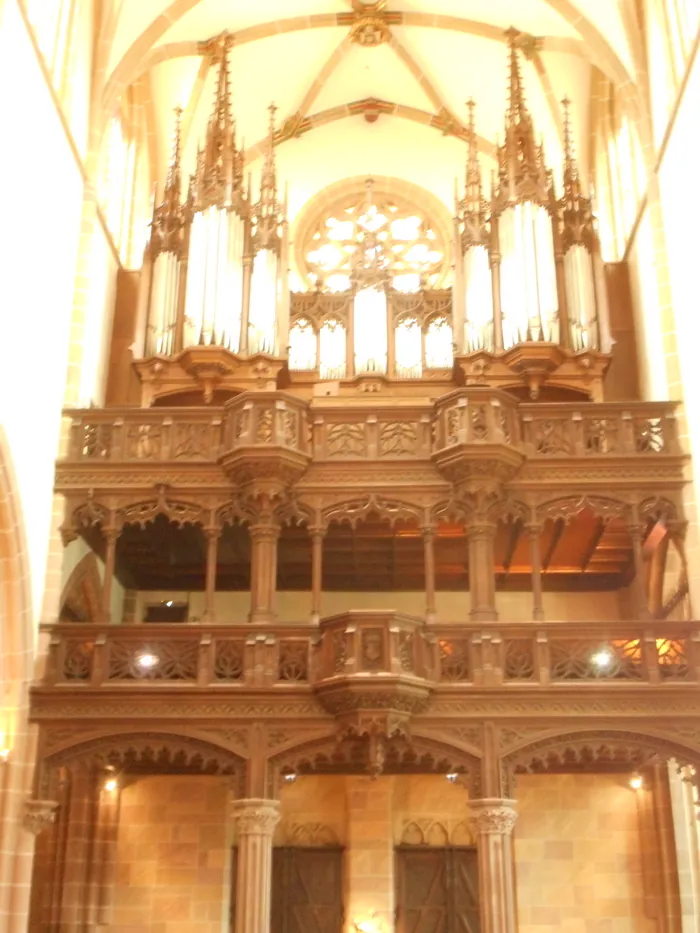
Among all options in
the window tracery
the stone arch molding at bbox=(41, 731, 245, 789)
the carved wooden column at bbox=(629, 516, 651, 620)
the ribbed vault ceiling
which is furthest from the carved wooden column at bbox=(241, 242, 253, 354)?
the carved wooden column at bbox=(629, 516, 651, 620)

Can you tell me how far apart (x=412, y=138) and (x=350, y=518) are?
11430 mm

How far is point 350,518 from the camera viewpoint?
1745 cm

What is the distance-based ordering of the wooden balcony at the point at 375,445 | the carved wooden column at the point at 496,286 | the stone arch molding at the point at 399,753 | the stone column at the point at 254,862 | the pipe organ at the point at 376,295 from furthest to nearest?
the carved wooden column at the point at 496,286
the pipe organ at the point at 376,295
the wooden balcony at the point at 375,445
the stone arch molding at the point at 399,753
the stone column at the point at 254,862

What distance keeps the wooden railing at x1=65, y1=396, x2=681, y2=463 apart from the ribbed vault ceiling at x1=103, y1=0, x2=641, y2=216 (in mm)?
6062

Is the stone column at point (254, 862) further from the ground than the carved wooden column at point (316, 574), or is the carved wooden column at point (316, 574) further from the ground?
the carved wooden column at point (316, 574)

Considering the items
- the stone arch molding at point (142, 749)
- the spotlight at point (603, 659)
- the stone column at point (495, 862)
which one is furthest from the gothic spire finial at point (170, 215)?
the stone column at point (495, 862)

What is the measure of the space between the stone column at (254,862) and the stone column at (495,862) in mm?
2857

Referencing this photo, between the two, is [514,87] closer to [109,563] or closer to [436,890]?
[109,563]

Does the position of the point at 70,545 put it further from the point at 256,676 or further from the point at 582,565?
the point at 582,565

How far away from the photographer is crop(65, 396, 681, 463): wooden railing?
1745cm

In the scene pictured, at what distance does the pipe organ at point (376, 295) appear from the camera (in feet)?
63.3

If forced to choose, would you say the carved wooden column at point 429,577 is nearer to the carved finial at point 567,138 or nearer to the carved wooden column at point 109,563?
the carved wooden column at point 109,563

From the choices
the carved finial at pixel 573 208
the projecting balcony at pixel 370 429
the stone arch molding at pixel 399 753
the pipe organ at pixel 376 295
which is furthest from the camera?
the carved finial at pixel 573 208

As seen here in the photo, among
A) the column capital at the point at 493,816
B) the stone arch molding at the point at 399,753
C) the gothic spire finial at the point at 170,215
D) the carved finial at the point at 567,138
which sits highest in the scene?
the carved finial at the point at 567,138
